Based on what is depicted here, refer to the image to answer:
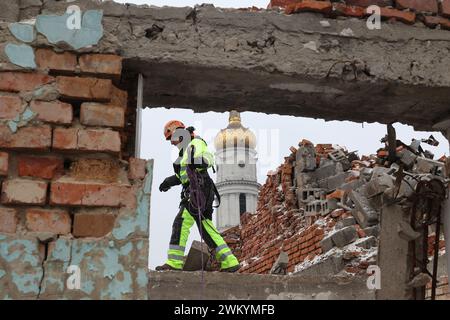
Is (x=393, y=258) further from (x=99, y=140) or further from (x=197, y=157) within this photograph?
(x=99, y=140)

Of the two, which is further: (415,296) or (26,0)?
(415,296)

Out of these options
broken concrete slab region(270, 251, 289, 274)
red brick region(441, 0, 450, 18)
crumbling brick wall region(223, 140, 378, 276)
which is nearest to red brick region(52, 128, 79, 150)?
red brick region(441, 0, 450, 18)

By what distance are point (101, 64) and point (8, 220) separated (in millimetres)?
755

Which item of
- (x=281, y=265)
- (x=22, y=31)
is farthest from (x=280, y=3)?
(x=281, y=265)

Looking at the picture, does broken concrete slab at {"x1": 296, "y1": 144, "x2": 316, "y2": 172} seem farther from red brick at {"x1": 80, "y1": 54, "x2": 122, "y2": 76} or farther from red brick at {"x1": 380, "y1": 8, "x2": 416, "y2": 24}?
red brick at {"x1": 80, "y1": 54, "x2": 122, "y2": 76}

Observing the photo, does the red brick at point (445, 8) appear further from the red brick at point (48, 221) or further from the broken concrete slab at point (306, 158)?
the broken concrete slab at point (306, 158)

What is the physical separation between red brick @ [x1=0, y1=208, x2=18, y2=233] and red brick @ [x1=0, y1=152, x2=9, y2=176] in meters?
0.15

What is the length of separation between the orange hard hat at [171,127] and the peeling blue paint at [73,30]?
122 inches

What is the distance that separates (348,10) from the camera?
9.52ft

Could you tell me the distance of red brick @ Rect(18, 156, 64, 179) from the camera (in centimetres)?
238
